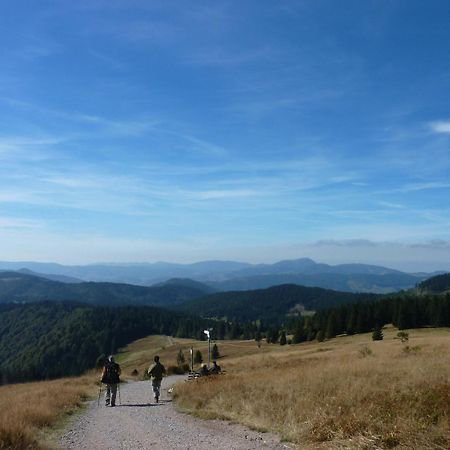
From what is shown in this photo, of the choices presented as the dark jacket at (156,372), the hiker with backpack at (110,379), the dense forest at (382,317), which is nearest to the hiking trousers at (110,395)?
the hiker with backpack at (110,379)

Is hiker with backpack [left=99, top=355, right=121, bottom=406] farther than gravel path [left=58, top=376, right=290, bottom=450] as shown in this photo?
Yes

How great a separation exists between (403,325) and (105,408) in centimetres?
7007

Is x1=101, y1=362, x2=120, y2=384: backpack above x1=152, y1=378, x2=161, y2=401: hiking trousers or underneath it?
above

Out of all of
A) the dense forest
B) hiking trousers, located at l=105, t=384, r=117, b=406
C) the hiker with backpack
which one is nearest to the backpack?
the hiker with backpack

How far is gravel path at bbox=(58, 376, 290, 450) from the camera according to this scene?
1062 cm

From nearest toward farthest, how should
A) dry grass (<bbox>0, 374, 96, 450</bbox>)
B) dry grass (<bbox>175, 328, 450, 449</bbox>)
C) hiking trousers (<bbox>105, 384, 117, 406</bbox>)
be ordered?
dry grass (<bbox>175, 328, 450, 449</bbox>), dry grass (<bbox>0, 374, 96, 450</bbox>), hiking trousers (<bbox>105, 384, 117, 406</bbox>)

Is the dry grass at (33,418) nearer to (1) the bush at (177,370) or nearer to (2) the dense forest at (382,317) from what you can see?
(1) the bush at (177,370)

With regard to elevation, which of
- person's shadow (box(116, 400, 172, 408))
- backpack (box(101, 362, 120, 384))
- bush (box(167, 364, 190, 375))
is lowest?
bush (box(167, 364, 190, 375))

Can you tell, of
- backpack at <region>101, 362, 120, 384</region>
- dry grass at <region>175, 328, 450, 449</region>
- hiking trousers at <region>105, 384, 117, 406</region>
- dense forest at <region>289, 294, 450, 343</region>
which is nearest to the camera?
dry grass at <region>175, 328, 450, 449</region>

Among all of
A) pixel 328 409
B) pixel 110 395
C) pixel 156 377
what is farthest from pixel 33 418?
pixel 328 409

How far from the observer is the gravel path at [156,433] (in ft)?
34.9

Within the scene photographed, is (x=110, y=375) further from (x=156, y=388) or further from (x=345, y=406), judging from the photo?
(x=345, y=406)

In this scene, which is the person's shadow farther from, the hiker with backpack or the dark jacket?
the dark jacket

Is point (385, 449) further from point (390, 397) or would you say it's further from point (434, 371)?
point (434, 371)
